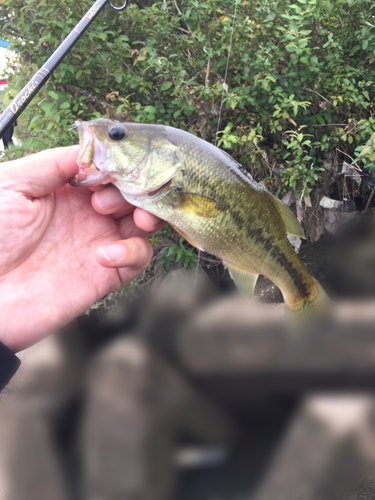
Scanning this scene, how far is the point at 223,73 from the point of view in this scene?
1.83 metres

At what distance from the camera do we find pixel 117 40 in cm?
167

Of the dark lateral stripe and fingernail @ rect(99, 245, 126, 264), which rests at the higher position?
fingernail @ rect(99, 245, 126, 264)

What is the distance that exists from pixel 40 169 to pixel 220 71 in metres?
1.44

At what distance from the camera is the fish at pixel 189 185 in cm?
68

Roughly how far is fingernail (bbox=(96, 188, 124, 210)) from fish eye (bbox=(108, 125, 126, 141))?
0.14 m

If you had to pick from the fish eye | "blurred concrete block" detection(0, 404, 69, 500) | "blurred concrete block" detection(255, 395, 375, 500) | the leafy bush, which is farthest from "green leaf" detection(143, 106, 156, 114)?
"blurred concrete block" detection(0, 404, 69, 500)

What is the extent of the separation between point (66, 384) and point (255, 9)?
269cm

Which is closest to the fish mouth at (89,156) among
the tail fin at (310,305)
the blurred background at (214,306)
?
the tail fin at (310,305)

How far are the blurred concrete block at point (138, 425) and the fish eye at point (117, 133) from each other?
192cm

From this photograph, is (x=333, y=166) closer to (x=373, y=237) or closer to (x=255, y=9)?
(x=373, y=237)

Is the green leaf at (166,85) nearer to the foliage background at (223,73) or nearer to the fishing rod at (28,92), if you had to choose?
the foliage background at (223,73)

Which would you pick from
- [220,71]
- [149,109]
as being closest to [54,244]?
[149,109]

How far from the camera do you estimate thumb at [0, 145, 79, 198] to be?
2.53 ft

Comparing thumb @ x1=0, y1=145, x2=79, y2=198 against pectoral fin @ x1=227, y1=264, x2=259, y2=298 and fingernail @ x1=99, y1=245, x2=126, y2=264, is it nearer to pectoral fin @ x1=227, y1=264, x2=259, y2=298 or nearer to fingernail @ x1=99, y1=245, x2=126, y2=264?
fingernail @ x1=99, y1=245, x2=126, y2=264
